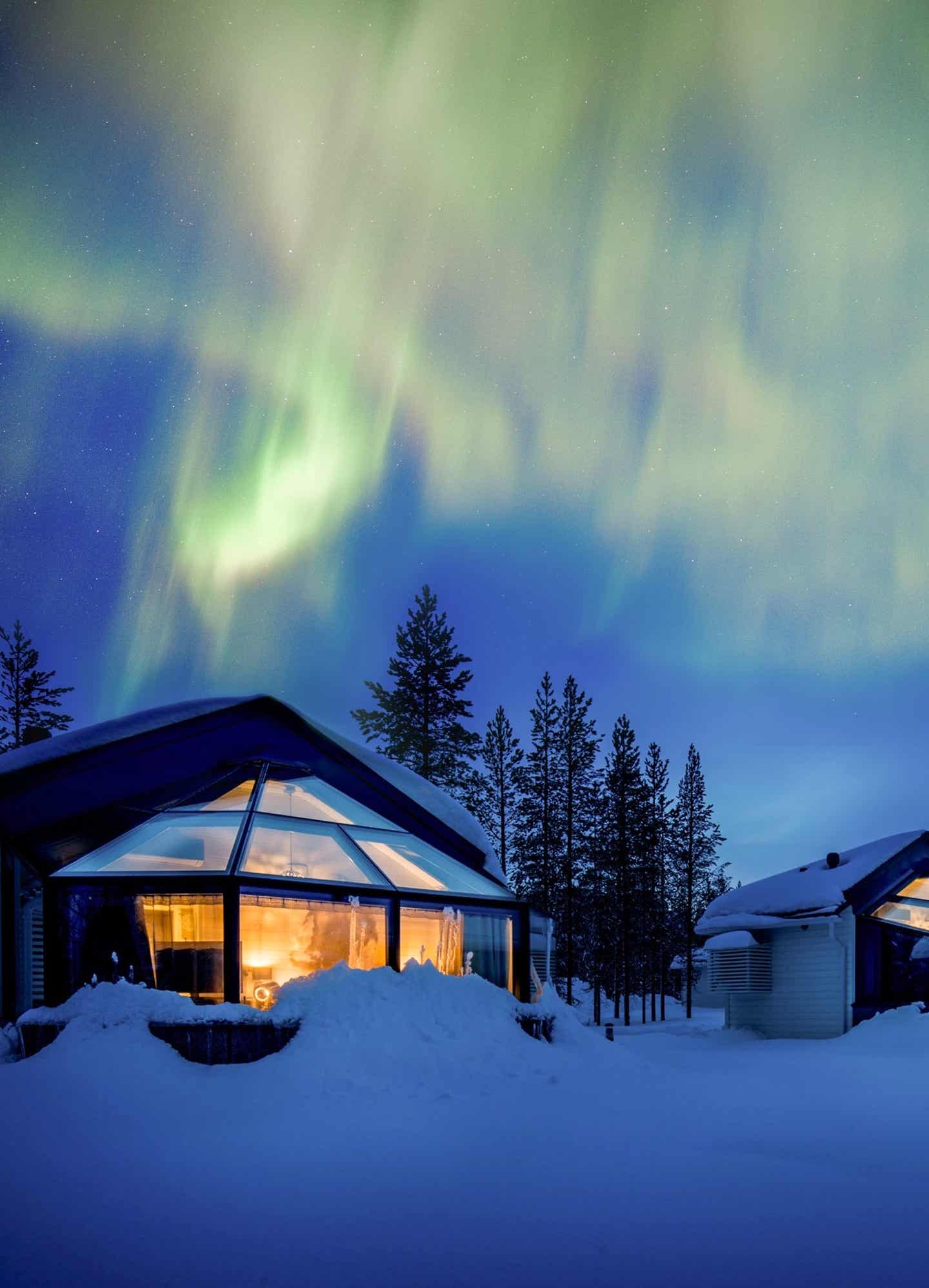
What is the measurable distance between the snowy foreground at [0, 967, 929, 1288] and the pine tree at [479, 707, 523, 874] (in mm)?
20162

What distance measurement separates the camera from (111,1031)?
9758 millimetres

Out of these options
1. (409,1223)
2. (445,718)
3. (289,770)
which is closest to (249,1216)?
(409,1223)

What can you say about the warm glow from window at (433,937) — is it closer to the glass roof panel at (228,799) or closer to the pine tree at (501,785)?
the glass roof panel at (228,799)

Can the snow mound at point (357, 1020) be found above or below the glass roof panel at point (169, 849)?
below

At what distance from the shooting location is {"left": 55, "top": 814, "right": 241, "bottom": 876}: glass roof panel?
11500 mm

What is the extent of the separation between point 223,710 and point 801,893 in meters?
12.5

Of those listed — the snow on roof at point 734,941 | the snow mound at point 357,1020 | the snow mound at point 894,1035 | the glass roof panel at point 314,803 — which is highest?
the glass roof panel at point 314,803

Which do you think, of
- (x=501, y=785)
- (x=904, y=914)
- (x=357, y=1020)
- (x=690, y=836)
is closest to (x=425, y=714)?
(x=501, y=785)

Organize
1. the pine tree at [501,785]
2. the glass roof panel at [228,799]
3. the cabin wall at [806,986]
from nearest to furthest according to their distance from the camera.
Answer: the glass roof panel at [228,799] < the cabin wall at [806,986] < the pine tree at [501,785]

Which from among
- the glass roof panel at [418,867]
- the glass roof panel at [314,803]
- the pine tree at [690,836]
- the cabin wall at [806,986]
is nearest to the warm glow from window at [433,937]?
the glass roof panel at [418,867]

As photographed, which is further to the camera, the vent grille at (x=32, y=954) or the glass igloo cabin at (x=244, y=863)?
the vent grille at (x=32, y=954)

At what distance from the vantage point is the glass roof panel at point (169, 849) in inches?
453

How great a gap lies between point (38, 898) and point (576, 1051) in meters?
6.96

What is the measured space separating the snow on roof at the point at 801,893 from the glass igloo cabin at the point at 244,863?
24.3 feet
